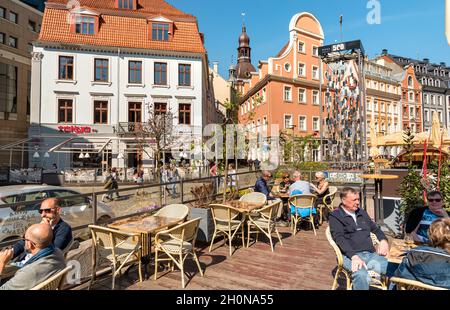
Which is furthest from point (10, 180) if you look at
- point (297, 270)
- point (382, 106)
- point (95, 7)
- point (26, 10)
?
point (382, 106)

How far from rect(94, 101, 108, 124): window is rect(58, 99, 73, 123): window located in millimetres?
1826

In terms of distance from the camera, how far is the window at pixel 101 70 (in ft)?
78.4

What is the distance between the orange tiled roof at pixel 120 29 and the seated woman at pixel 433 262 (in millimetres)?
24273

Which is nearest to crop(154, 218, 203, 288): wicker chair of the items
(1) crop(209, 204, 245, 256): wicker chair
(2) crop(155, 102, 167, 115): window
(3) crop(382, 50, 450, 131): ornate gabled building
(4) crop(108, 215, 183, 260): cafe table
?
(4) crop(108, 215, 183, 260): cafe table

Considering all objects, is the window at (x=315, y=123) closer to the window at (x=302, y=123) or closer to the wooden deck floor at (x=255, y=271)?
the window at (x=302, y=123)

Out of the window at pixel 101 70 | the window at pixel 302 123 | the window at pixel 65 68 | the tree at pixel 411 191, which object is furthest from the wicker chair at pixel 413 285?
the window at pixel 302 123

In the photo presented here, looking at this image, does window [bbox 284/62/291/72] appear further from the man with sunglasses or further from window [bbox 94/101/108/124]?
the man with sunglasses

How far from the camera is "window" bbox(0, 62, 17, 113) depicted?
83.8 feet

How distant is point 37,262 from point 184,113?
75.2ft

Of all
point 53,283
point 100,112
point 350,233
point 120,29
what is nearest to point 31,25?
point 120,29

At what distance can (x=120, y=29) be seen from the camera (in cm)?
2453
